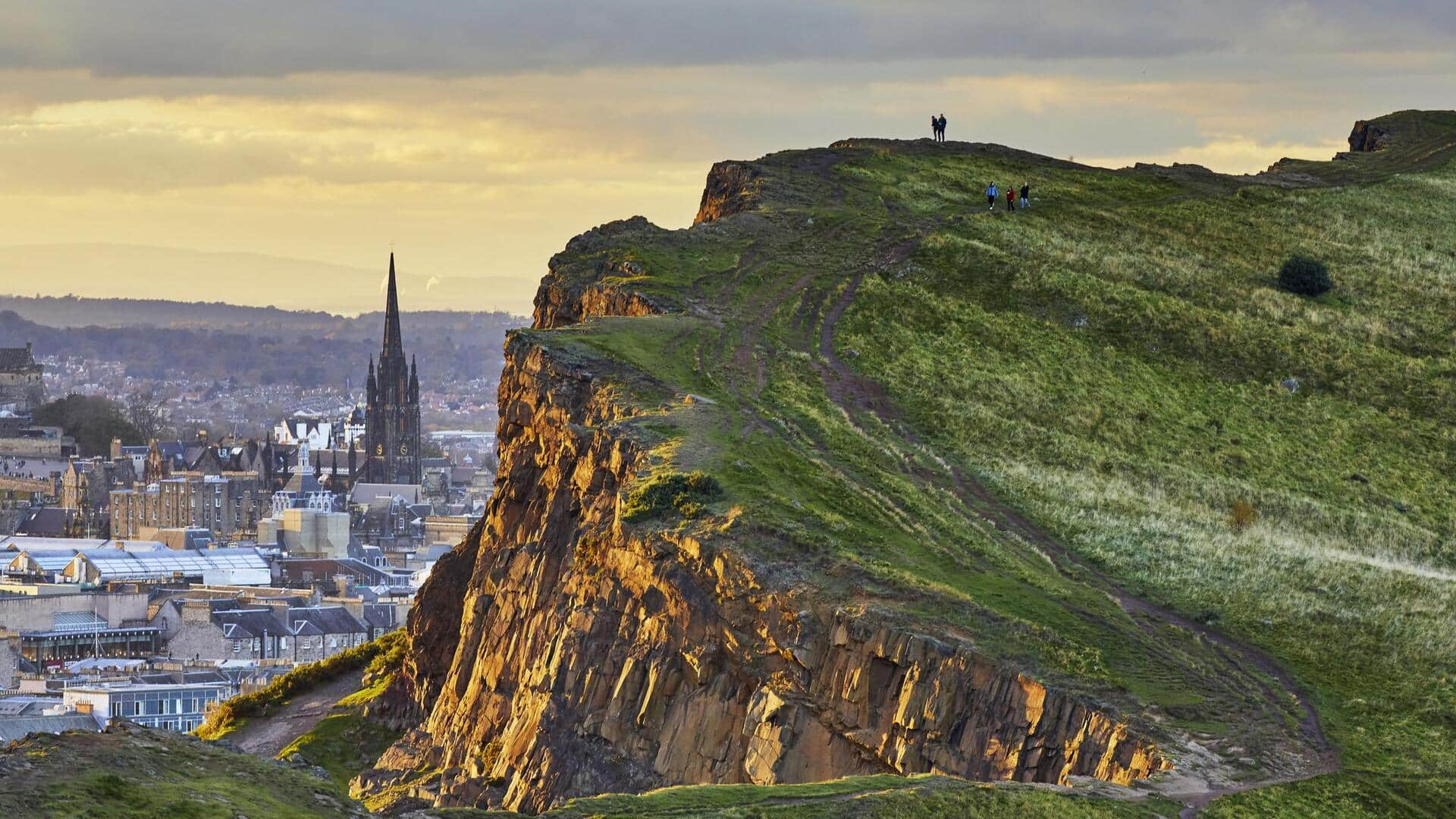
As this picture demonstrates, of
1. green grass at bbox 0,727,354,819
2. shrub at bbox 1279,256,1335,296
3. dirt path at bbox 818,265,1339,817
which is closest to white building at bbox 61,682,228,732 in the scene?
shrub at bbox 1279,256,1335,296

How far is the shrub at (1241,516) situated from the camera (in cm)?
5366

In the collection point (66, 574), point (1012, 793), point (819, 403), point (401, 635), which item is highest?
point (819, 403)

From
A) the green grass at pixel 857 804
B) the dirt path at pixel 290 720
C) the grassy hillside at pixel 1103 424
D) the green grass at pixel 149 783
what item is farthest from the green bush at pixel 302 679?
the green grass at pixel 149 783

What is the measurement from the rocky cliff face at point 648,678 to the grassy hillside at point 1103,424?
2.78 feet

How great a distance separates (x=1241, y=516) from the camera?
5444 cm

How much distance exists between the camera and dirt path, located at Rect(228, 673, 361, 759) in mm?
62375

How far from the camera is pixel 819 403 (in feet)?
189

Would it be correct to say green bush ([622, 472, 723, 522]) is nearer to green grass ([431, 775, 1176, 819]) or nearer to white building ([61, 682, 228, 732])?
green grass ([431, 775, 1176, 819])

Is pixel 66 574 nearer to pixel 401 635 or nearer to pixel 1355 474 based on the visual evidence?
pixel 401 635

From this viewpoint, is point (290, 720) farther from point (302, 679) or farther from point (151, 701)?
point (151, 701)

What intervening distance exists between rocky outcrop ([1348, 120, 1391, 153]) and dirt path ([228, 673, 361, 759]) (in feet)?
214

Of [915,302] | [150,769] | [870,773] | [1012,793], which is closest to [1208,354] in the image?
[915,302]

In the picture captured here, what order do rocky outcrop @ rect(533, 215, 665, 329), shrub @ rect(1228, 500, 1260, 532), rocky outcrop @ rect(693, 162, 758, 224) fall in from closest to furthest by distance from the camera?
shrub @ rect(1228, 500, 1260, 532) → rocky outcrop @ rect(533, 215, 665, 329) → rocky outcrop @ rect(693, 162, 758, 224)

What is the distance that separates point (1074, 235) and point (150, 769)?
58.4 meters
